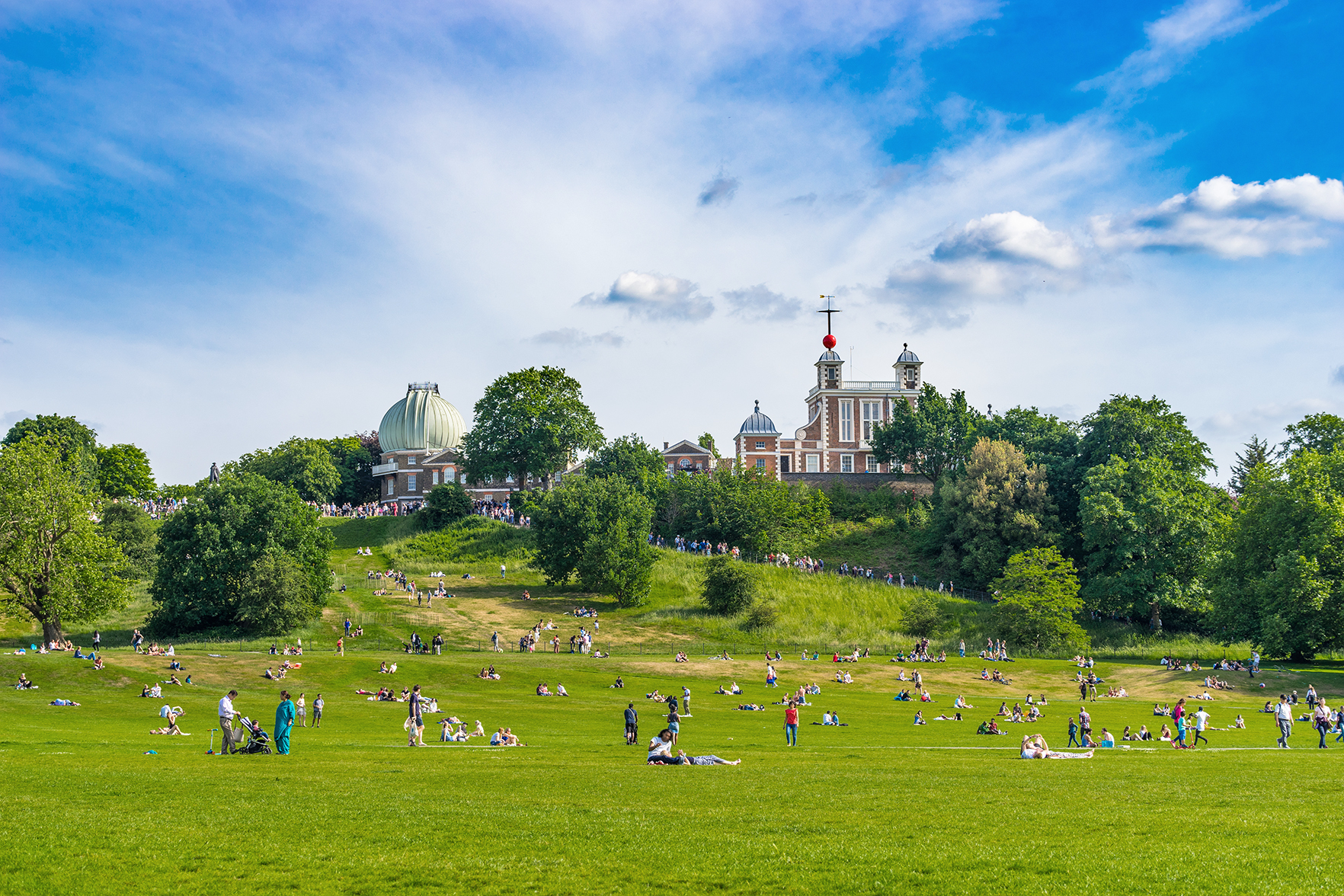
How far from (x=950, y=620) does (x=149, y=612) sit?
176 feet

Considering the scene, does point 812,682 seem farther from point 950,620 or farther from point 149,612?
point 149,612

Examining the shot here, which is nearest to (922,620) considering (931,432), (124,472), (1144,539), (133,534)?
(1144,539)

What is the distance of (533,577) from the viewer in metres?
81.8

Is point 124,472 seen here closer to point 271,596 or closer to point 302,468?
point 302,468

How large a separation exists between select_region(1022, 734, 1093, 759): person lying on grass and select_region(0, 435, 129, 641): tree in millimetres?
49132

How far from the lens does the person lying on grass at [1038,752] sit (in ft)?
86.1

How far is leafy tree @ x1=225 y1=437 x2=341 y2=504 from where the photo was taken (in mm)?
118312

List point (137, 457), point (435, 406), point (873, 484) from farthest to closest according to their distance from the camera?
point (435, 406) → point (137, 457) → point (873, 484)

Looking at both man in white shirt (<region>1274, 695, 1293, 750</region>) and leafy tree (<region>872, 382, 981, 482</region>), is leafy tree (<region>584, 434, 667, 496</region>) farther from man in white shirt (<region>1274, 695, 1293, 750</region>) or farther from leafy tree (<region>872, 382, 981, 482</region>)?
man in white shirt (<region>1274, 695, 1293, 750</region>)

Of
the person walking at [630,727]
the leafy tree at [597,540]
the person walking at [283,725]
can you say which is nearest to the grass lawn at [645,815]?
the person walking at [283,725]

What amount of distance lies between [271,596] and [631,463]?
45.0 metres

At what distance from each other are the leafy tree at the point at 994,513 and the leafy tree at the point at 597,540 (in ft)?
82.1

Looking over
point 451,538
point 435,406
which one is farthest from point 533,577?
point 435,406

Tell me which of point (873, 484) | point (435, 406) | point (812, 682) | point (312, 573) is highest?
point (435, 406)
